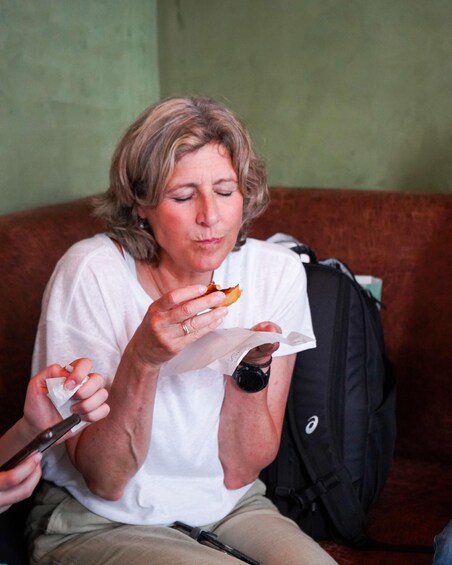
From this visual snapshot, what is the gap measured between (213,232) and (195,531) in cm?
57

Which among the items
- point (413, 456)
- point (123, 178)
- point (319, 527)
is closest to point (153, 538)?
point (319, 527)

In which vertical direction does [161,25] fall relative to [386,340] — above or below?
above

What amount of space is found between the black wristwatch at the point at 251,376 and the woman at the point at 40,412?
15.7 inches

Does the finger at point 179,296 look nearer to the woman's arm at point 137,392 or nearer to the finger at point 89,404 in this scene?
A: the woman's arm at point 137,392

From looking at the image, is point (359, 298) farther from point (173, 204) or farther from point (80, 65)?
point (80, 65)

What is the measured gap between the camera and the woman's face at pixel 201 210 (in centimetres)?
153

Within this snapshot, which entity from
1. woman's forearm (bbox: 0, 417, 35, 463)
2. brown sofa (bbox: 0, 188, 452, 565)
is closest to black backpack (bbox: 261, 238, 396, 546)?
brown sofa (bbox: 0, 188, 452, 565)

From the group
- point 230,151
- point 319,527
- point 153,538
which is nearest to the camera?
point 153,538

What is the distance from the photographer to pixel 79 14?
7.28ft

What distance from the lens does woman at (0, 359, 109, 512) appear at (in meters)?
1.10

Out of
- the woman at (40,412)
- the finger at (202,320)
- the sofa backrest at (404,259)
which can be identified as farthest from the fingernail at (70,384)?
the sofa backrest at (404,259)

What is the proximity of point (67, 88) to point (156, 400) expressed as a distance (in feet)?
3.45

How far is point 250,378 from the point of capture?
1.52 m

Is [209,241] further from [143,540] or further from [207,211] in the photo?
[143,540]
